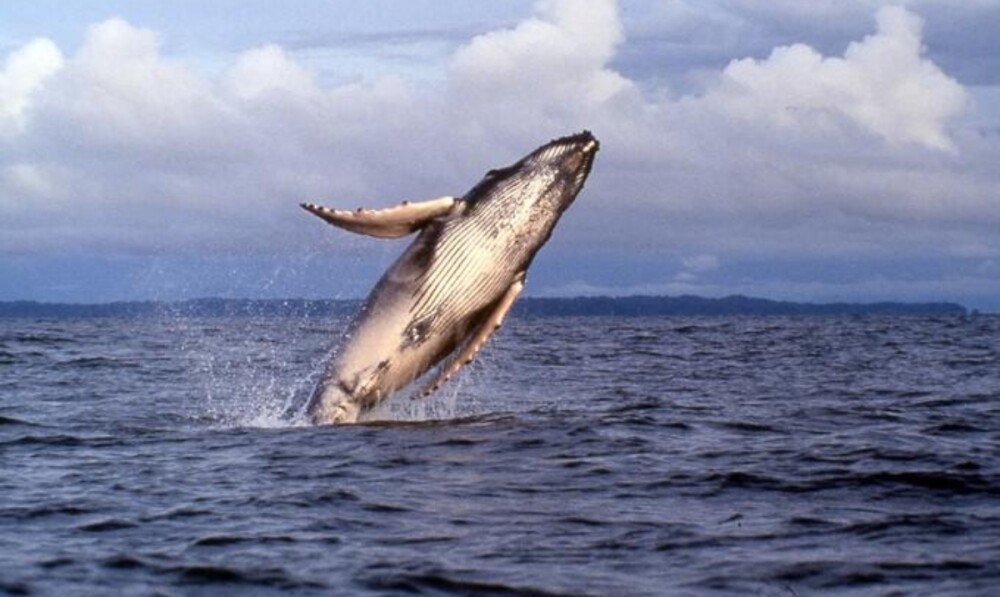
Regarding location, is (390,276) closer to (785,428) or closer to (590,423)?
(590,423)

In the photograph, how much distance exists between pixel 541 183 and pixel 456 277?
4.18ft

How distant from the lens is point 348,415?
582 inches

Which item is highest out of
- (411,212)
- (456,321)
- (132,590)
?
(411,212)

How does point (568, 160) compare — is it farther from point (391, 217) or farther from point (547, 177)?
point (391, 217)

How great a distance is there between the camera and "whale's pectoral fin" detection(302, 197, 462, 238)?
1358cm

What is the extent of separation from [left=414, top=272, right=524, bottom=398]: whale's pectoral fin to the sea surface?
1.69ft

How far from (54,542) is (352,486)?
2621 millimetres

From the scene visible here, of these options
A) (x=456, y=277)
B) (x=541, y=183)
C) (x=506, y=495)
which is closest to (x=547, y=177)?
(x=541, y=183)

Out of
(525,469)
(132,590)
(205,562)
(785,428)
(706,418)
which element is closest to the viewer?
(132,590)

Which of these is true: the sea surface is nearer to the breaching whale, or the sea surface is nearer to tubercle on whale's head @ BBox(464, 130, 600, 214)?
the breaching whale

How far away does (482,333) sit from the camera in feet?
47.7

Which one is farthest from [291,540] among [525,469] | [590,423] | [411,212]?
[590,423]

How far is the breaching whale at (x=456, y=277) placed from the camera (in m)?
14.2

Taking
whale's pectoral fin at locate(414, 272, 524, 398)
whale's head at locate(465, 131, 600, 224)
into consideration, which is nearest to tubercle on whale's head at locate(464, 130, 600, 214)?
whale's head at locate(465, 131, 600, 224)
